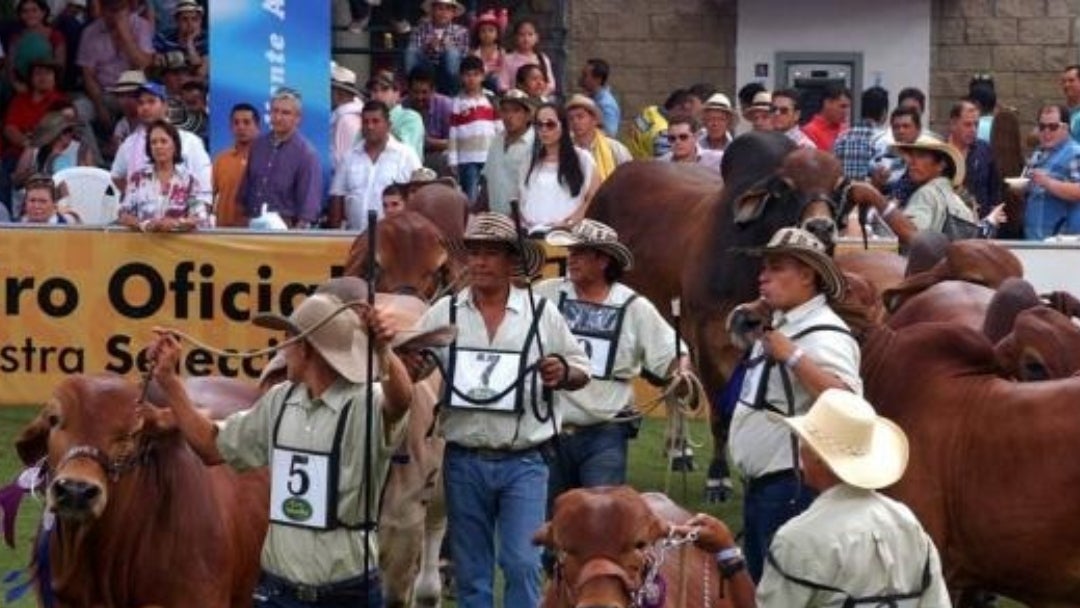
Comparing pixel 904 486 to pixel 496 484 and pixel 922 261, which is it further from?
pixel 922 261

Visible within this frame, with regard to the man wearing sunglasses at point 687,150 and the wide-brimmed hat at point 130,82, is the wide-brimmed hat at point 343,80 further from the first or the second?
the man wearing sunglasses at point 687,150

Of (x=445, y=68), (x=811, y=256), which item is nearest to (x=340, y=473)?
(x=811, y=256)

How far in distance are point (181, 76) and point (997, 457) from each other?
11.8 metres

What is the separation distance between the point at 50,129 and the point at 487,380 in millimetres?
10764

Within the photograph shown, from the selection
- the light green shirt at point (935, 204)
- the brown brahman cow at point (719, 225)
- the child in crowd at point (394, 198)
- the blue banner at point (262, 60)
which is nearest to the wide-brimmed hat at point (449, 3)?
the blue banner at point (262, 60)

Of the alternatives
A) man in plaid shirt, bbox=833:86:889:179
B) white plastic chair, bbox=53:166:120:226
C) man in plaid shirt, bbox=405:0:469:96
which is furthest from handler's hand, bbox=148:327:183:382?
man in plaid shirt, bbox=405:0:469:96

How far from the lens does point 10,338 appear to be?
1878 cm

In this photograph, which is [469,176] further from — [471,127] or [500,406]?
[500,406]

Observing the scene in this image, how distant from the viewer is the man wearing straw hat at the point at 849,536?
8.40m

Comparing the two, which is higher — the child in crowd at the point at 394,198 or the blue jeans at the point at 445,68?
the blue jeans at the point at 445,68

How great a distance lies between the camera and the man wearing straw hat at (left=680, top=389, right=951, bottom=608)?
27.6ft

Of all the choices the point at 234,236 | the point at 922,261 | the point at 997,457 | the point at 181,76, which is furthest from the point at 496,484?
the point at 181,76

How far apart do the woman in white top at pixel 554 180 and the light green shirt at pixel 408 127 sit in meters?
2.05

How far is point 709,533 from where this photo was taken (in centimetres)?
896
